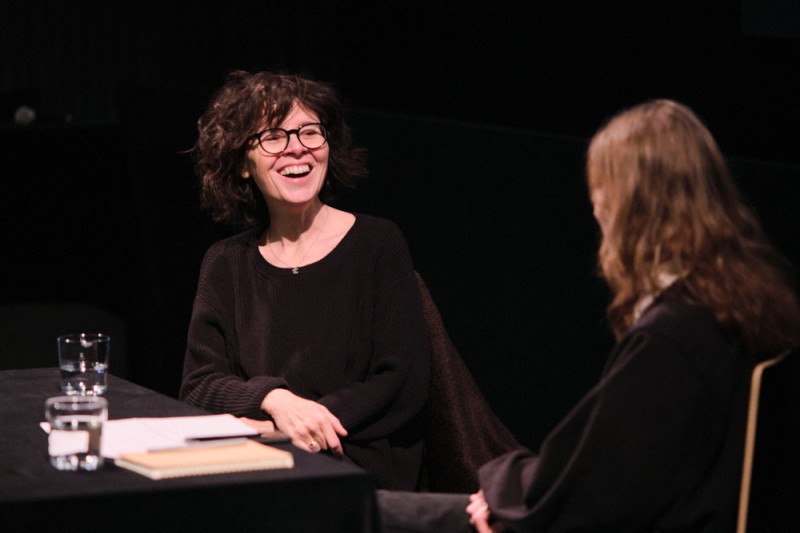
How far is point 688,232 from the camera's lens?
5.74ft

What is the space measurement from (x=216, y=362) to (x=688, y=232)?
138 centimetres

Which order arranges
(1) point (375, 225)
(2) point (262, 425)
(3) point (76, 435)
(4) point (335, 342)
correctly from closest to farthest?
(3) point (76, 435)
(2) point (262, 425)
(4) point (335, 342)
(1) point (375, 225)

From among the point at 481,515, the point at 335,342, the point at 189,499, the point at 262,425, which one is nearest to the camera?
the point at 189,499

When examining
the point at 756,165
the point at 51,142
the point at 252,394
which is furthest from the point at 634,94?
the point at 51,142

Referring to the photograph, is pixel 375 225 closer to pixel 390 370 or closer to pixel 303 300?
pixel 303 300

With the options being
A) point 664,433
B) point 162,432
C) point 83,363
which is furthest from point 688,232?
point 83,363

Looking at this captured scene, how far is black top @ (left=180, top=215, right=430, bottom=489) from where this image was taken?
2.69 metres

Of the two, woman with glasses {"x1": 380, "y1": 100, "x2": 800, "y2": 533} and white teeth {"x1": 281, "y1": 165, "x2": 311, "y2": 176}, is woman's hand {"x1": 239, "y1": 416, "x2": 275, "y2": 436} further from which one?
woman with glasses {"x1": 380, "y1": 100, "x2": 800, "y2": 533}

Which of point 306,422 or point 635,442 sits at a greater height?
point 635,442

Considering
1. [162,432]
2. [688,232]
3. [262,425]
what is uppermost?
[688,232]

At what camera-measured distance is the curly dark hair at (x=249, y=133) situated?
2858mm

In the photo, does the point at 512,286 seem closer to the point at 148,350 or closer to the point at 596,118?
the point at 596,118

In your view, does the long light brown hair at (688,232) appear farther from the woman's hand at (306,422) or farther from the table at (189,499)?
the woman's hand at (306,422)

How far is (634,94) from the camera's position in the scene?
3266 mm
